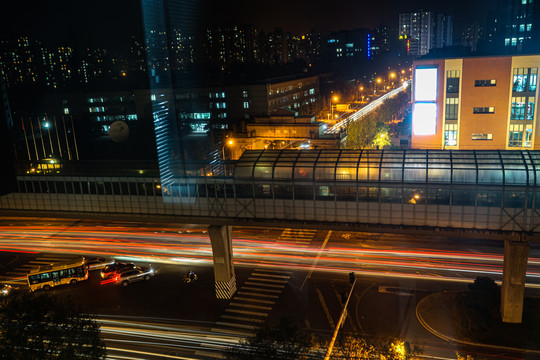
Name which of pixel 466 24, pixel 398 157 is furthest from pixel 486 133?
pixel 466 24

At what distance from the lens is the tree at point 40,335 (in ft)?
29.0

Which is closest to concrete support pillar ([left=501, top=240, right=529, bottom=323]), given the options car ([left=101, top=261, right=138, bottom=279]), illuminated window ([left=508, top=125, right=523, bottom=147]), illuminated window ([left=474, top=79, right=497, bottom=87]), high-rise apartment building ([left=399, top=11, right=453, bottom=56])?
car ([left=101, top=261, right=138, bottom=279])

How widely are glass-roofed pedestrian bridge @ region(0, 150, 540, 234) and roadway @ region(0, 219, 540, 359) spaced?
318 cm

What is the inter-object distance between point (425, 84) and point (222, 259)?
24.1m

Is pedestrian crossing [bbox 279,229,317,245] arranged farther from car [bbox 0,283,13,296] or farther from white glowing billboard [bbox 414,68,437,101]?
white glowing billboard [bbox 414,68,437,101]

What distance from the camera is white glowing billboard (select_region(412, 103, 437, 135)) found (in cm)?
3250

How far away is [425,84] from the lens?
3225 centimetres

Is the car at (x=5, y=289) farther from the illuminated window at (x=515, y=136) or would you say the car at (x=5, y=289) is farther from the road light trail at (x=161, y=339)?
the illuminated window at (x=515, y=136)

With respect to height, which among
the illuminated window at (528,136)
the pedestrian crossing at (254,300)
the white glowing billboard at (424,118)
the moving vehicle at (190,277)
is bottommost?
the pedestrian crossing at (254,300)

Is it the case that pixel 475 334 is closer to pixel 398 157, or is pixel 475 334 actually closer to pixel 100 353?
pixel 398 157

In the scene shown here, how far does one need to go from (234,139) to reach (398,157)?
82.4 feet

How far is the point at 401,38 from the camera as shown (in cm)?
13012

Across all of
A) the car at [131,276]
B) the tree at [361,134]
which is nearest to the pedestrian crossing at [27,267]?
the car at [131,276]

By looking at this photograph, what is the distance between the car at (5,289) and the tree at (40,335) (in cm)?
919
